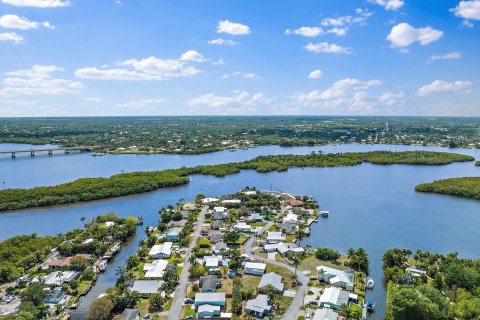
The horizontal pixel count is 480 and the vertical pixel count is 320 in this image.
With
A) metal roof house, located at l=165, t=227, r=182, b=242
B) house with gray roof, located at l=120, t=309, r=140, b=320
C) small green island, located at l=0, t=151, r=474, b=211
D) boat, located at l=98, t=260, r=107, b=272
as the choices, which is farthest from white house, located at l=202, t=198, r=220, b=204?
house with gray roof, located at l=120, t=309, r=140, b=320

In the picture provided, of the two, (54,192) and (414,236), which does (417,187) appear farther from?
(54,192)

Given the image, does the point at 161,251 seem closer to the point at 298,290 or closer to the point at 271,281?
the point at 271,281

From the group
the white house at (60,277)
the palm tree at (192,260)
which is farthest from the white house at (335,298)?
the white house at (60,277)

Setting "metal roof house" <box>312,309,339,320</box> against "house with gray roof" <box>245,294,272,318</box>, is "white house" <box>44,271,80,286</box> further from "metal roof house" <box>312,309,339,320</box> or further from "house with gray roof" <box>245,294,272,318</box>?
"metal roof house" <box>312,309,339,320</box>

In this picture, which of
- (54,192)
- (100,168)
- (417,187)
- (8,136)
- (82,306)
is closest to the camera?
(82,306)

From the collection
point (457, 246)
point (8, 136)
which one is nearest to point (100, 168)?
point (457, 246)

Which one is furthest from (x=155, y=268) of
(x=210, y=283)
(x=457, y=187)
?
(x=457, y=187)
